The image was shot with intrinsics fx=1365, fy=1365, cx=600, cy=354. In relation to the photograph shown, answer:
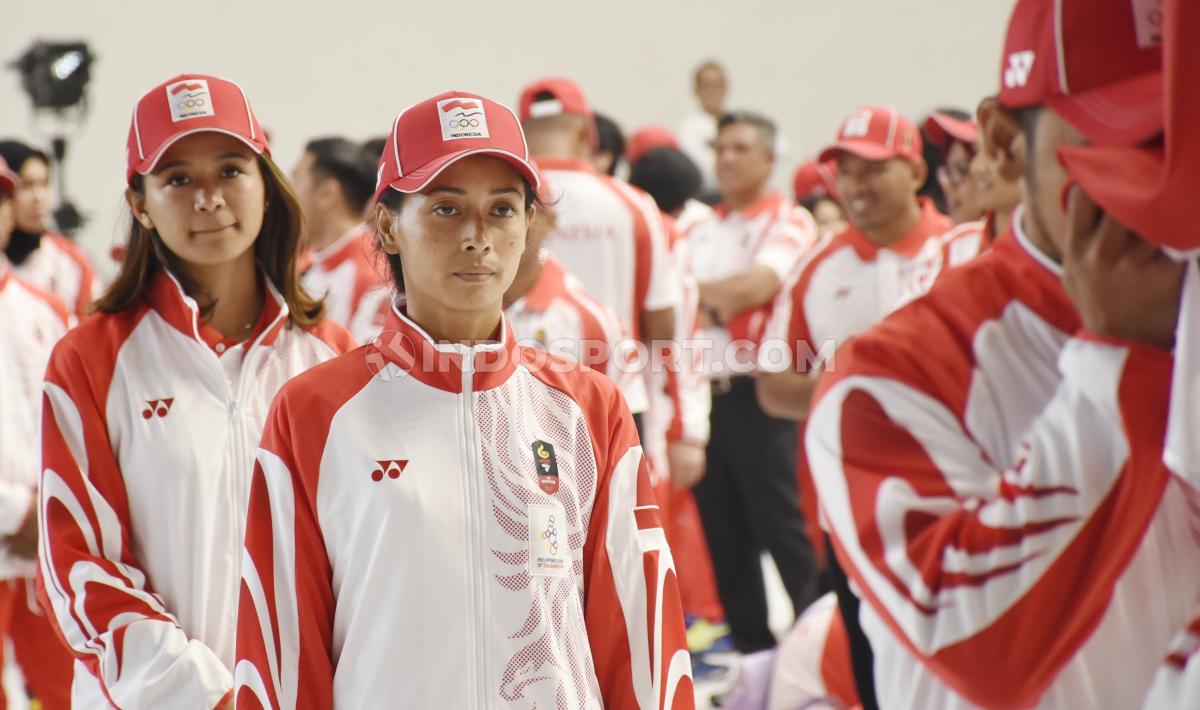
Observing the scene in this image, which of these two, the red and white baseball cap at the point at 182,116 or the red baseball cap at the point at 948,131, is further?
the red baseball cap at the point at 948,131

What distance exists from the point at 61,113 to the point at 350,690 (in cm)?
617

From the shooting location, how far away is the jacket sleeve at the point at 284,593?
1.62 metres

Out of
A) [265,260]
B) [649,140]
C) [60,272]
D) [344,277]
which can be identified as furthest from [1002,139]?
[649,140]

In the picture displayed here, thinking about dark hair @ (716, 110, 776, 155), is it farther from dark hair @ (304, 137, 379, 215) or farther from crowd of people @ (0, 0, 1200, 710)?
crowd of people @ (0, 0, 1200, 710)

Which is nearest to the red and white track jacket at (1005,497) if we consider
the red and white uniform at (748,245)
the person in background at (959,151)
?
the person in background at (959,151)

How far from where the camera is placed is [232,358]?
7.13 feet

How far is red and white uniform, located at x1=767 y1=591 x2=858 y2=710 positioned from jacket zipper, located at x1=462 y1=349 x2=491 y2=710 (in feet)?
2.68

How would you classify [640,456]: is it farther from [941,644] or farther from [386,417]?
[941,644]

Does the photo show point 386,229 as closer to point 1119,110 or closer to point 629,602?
point 629,602

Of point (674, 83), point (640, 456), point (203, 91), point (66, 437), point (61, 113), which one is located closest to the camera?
point (640, 456)

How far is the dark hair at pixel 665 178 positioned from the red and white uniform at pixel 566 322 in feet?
8.46

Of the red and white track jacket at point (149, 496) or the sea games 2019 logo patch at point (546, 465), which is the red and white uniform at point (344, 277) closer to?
the red and white track jacket at point (149, 496)

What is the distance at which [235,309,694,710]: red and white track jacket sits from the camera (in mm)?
1622

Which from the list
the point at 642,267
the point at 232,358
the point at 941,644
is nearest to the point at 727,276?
the point at 642,267
